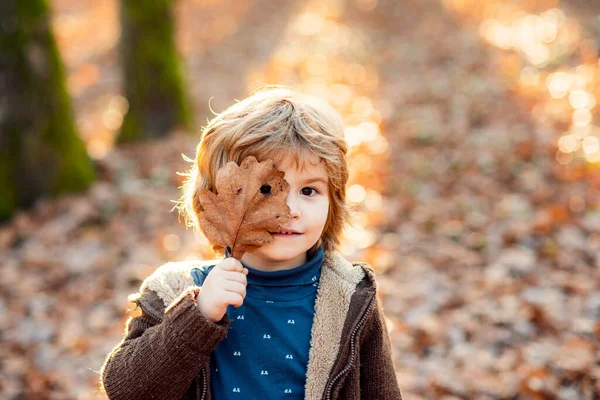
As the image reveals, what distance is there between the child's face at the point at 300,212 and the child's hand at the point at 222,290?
0.50ft

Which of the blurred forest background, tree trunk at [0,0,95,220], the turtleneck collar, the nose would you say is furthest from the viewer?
tree trunk at [0,0,95,220]

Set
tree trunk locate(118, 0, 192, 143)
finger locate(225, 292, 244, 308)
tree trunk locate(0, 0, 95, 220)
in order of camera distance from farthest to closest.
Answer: tree trunk locate(118, 0, 192, 143) < tree trunk locate(0, 0, 95, 220) < finger locate(225, 292, 244, 308)

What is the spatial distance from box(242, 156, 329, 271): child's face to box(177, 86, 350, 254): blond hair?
0.03 metres

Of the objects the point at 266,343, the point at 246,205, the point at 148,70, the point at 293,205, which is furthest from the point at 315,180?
the point at 148,70

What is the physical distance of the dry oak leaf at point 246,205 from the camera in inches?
76.4

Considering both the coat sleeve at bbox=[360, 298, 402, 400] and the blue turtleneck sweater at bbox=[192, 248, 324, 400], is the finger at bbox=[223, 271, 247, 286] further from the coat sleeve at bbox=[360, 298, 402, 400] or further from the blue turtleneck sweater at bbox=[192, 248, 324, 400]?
the coat sleeve at bbox=[360, 298, 402, 400]

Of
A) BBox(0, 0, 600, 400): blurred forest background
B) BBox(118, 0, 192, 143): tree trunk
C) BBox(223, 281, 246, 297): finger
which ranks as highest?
BBox(118, 0, 192, 143): tree trunk

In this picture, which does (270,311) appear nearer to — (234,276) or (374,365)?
(234,276)

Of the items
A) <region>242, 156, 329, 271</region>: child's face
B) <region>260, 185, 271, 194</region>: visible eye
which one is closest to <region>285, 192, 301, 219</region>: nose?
<region>242, 156, 329, 271</region>: child's face

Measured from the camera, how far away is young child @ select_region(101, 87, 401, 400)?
200 cm

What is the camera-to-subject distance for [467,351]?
13.5 ft

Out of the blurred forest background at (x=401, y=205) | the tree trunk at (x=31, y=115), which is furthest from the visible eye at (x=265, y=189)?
the tree trunk at (x=31, y=115)

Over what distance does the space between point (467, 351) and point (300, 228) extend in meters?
2.44

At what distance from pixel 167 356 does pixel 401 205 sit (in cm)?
484
